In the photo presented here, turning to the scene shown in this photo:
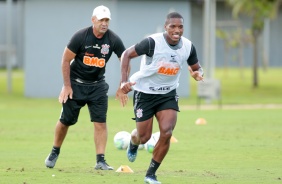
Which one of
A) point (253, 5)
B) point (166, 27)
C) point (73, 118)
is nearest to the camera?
point (166, 27)

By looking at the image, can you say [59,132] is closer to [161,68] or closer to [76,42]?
[76,42]

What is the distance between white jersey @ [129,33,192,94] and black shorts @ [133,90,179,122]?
0.07 metres

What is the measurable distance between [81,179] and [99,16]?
2713 mm

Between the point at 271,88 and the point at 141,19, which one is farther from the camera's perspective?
the point at 271,88

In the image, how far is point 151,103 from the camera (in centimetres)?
1280

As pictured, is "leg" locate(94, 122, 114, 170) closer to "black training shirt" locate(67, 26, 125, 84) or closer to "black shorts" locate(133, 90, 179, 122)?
"black training shirt" locate(67, 26, 125, 84)

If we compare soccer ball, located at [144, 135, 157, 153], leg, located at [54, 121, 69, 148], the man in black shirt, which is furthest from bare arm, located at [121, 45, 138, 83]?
soccer ball, located at [144, 135, 157, 153]

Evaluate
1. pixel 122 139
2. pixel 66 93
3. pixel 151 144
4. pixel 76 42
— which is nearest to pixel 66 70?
pixel 66 93

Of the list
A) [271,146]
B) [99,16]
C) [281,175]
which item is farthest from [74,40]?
[271,146]

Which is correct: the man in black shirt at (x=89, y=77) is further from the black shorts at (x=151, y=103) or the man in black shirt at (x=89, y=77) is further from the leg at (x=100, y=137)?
the black shorts at (x=151, y=103)

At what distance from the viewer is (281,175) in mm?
13383

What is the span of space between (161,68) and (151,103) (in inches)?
22.4

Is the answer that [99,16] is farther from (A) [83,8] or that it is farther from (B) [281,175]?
(A) [83,8]

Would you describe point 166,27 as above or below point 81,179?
above
